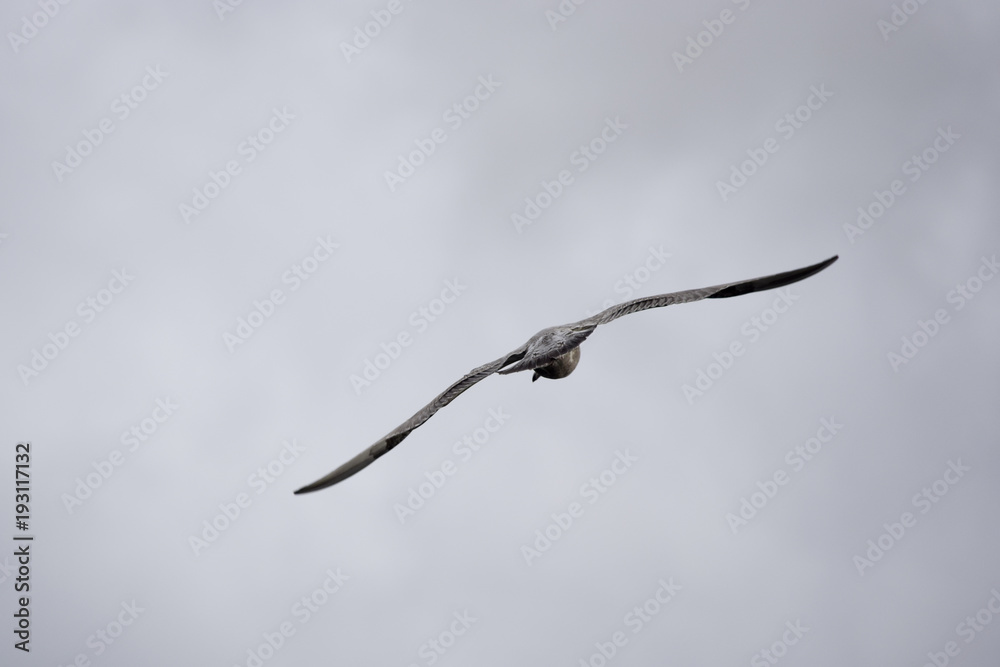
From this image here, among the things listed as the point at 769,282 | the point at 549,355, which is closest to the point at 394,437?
the point at 549,355

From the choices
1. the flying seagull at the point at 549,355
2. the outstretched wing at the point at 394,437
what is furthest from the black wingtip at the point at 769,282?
the outstretched wing at the point at 394,437

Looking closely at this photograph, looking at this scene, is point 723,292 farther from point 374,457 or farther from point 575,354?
point 374,457

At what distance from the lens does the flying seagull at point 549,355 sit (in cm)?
2387

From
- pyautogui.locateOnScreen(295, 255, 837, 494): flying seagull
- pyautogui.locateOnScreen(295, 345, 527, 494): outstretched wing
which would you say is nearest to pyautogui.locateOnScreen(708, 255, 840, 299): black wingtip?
pyautogui.locateOnScreen(295, 255, 837, 494): flying seagull

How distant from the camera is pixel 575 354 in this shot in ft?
93.3

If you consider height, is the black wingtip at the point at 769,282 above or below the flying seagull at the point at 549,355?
above

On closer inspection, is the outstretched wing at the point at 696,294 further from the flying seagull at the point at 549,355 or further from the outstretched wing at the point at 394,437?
the outstretched wing at the point at 394,437

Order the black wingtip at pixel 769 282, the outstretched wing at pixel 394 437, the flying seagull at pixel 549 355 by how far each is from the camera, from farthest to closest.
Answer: the black wingtip at pixel 769 282 < the flying seagull at pixel 549 355 < the outstretched wing at pixel 394 437

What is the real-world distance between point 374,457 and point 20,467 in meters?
35.2

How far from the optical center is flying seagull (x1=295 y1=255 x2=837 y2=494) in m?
23.9

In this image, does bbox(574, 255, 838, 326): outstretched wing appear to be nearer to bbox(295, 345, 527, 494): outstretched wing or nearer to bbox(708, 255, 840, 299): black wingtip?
bbox(708, 255, 840, 299): black wingtip

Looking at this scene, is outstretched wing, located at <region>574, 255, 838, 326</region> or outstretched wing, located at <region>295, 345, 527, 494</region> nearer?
outstretched wing, located at <region>295, 345, 527, 494</region>

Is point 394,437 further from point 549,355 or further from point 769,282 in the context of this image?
point 769,282

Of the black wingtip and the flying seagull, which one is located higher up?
the black wingtip
